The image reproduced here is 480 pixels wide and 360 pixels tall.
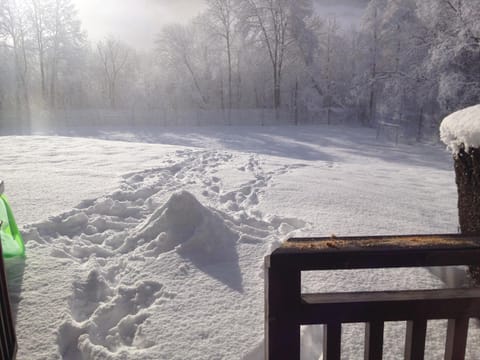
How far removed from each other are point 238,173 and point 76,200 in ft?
12.7

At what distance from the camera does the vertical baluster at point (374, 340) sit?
139 cm

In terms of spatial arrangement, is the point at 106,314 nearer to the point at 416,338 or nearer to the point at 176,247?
the point at 176,247

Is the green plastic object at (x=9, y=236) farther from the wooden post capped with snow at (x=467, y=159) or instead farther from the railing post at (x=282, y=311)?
the wooden post capped with snow at (x=467, y=159)

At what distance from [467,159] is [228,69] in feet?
116

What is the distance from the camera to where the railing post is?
1.29 m

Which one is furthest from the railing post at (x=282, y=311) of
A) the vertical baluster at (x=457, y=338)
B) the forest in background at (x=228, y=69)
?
the forest in background at (x=228, y=69)

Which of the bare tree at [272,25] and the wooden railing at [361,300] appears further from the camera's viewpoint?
the bare tree at [272,25]

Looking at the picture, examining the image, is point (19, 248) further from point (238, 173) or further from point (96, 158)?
point (96, 158)

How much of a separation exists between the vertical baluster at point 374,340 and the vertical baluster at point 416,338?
129 millimetres

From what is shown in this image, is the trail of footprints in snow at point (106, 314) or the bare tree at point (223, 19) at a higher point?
the bare tree at point (223, 19)

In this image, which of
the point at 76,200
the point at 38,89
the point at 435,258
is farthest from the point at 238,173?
the point at 38,89

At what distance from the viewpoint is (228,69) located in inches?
1415

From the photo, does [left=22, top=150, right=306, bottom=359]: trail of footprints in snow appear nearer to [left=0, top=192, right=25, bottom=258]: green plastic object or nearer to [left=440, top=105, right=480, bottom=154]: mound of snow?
[left=0, top=192, right=25, bottom=258]: green plastic object

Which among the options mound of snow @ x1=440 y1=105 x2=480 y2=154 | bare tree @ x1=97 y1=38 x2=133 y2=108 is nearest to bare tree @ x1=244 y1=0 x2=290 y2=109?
bare tree @ x1=97 y1=38 x2=133 y2=108
